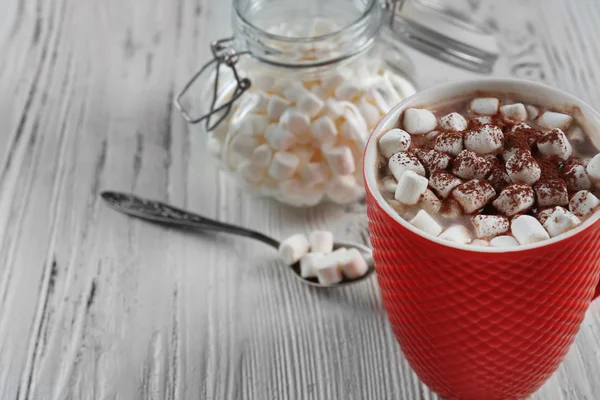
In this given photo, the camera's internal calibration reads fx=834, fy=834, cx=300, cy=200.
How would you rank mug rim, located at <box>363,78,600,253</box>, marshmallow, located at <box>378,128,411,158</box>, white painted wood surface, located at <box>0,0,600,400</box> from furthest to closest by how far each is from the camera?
white painted wood surface, located at <box>0,0,600,400</box> → marshmallow, located at <box>378,128,411,158</box> → mug rim, located at <box>363,78,600,253</box>

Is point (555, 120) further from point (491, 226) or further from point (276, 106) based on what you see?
point (276, 106)

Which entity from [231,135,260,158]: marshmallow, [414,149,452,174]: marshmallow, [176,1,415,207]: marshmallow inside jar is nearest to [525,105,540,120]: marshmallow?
[414,149,452,174]: marshmallow

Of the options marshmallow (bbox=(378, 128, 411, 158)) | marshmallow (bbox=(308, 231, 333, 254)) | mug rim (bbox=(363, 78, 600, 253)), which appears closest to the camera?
mug rim (bbox=(363, 78, 600, 253))

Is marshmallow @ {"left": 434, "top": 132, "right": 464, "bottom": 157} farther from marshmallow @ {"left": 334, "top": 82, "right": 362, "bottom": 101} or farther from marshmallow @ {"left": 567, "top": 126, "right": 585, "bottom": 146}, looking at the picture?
marshmallow @ {"left": 334, "top": 82, "right": 362, "bottom": 101}

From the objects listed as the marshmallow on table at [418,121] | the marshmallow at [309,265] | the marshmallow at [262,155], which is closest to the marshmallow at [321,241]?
the marshmallow at [309,265]

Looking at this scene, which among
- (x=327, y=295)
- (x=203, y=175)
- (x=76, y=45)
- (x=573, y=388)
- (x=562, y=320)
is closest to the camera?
(x=562, y=320)

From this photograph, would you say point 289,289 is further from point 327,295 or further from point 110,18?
point 110,18

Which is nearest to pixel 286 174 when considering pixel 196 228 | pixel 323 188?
pixel 323 188
